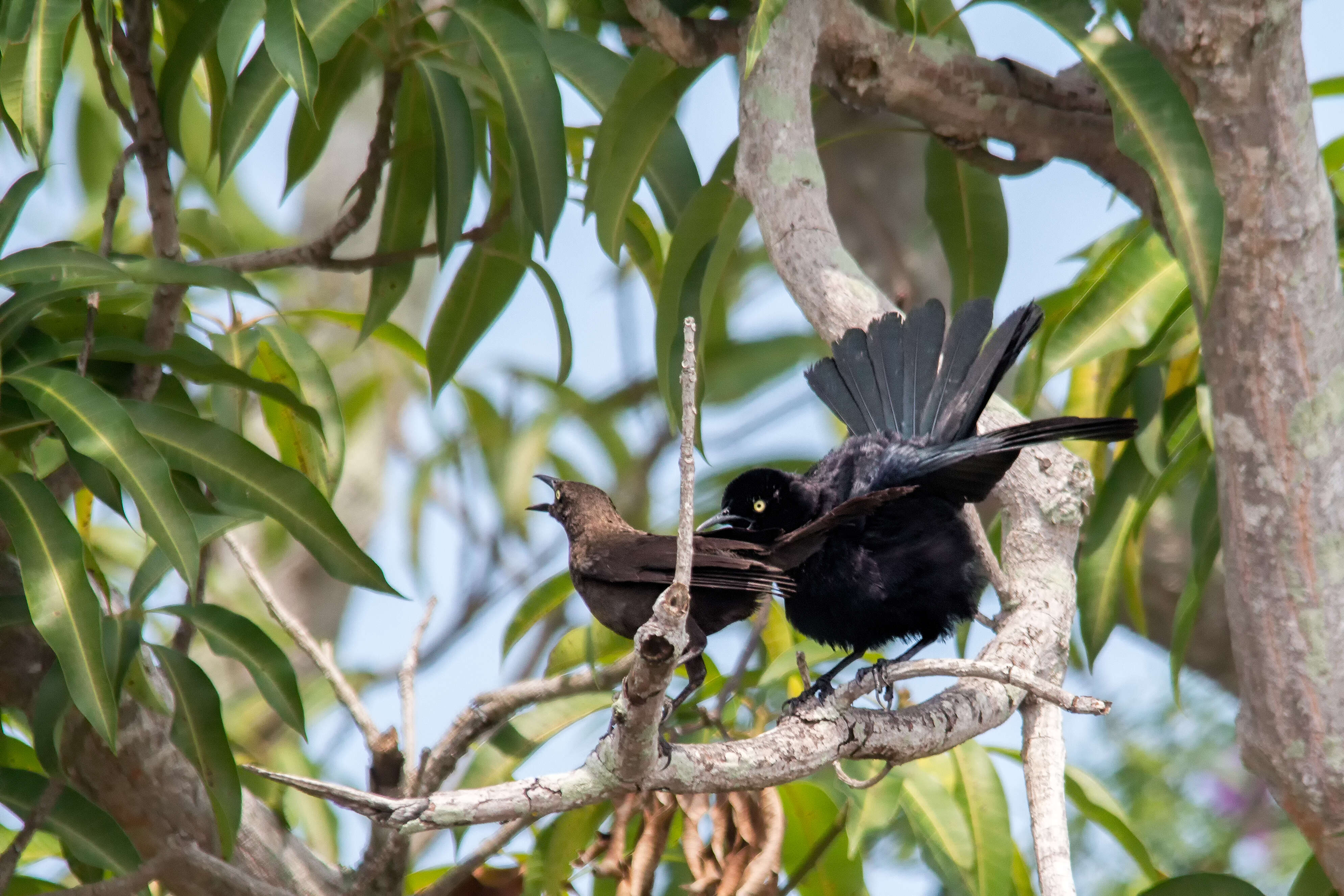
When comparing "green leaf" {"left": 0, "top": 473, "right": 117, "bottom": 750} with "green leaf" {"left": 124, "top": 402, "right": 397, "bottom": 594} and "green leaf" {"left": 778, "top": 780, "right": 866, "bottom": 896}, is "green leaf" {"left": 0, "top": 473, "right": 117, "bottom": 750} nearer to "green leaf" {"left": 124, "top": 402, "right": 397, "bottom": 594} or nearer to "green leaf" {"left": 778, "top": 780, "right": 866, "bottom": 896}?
"green leaf" {"left": 124, "top": 402, "right": 397, "bottom": 594}

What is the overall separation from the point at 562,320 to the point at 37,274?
1.32 meters

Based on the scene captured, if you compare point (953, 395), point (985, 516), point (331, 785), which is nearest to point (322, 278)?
point (985, 516)

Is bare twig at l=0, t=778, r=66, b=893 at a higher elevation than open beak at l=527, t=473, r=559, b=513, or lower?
lower

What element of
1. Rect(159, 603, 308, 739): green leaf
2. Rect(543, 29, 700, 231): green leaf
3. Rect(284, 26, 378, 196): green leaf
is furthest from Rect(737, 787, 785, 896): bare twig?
Rect(284, 26, 378, 196): green leaf

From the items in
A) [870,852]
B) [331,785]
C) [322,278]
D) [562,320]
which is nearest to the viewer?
[331,785]

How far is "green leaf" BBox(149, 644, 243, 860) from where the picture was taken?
2.96 metres

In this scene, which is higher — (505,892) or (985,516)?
(985,516)

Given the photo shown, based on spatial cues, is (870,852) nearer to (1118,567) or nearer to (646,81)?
(1118,567)

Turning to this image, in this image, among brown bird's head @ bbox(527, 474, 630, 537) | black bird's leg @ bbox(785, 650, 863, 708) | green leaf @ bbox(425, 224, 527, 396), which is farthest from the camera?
green leaf @ bbox(425, 224, 527, 396)

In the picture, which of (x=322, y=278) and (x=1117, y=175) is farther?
(x=322, y=278)

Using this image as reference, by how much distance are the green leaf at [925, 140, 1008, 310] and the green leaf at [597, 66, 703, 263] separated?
86cm

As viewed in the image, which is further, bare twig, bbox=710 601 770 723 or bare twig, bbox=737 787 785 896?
bare twig, bbox=710 601 770 723

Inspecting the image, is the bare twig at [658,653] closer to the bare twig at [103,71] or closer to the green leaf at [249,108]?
the green leaf at [249,108]

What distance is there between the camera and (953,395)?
117 inches
